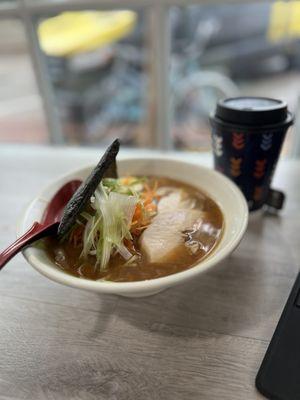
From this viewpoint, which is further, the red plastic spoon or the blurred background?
the blurred background

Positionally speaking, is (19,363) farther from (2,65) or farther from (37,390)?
(2,65)

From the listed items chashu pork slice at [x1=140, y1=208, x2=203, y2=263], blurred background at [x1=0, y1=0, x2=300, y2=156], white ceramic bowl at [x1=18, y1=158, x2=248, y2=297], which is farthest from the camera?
blurred background at [x1=0, y1=0, x2=300, y2=156]

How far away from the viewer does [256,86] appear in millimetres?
3295

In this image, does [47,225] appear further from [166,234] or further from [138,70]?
[138,70]

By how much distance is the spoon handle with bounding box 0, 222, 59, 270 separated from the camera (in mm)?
531

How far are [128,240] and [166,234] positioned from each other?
8 centimetres

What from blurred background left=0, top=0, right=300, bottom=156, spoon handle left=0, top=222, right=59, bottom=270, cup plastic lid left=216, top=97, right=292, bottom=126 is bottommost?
blurred background left=0, top=0, right=300, bottom=156

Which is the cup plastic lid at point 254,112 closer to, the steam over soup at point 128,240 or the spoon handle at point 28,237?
the steam over soup at point 128,240

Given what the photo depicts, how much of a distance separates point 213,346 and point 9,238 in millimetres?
568

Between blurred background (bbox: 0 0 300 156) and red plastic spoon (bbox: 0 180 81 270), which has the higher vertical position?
red plastic spoon (bbox: 0 180 81 270)

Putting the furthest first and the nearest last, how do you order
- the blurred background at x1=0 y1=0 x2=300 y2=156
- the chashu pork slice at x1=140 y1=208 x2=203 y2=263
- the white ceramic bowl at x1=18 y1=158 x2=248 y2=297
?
1. the blurred background at x1=0 y1=0 x2=300 y2=156
2. the chashu pork slice at x1=140 y1=208 x2=203 y2=263
3. the white ceramic bowl at x1=18 y1=158 x2=248 y2=297

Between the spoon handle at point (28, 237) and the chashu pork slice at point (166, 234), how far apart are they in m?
0.17

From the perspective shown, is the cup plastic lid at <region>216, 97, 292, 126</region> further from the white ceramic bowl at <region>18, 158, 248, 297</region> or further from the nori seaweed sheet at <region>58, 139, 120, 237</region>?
the nori seaweed sheet at <region>58, 139, 120, 237</region>

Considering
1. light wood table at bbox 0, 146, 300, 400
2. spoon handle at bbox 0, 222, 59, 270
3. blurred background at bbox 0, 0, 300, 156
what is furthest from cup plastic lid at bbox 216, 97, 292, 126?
blurred background at bbox 0, 0, 300, 156
